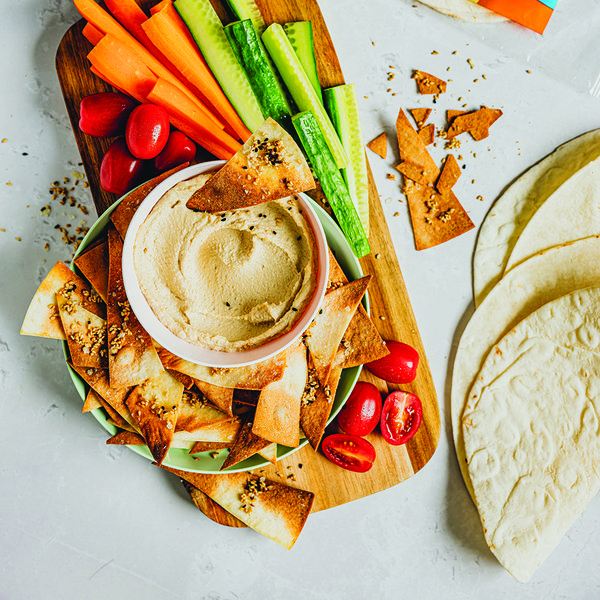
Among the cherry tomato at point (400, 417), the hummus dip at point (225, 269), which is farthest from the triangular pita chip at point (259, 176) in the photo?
the cherry tomato at point (400, 417)

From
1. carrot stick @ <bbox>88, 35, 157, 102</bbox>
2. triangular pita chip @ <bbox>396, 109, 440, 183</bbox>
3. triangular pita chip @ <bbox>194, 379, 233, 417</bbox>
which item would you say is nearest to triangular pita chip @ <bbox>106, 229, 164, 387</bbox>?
triangular pita chip @ <bbox>194, 379, 233, 417</bbox>

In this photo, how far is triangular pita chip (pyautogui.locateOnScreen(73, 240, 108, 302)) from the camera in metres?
1.97

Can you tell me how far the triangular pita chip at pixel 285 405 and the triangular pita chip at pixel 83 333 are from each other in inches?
25.8

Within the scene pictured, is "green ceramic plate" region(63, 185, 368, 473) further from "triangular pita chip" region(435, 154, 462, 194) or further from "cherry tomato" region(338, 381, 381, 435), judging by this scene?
"triangular pita chip" region(435, 154, 462, 194)

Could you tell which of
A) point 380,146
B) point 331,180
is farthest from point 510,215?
point 331,180

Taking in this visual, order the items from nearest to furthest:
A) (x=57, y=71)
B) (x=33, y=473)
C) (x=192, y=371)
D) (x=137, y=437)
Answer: (x=192, y=371)
(x=137, y=437)
(x=57, y=71)
(x=33, y=473)

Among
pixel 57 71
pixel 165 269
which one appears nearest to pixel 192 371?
pixel 165 269

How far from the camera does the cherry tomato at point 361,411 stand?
7.34 ft

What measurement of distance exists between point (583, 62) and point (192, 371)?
254cm

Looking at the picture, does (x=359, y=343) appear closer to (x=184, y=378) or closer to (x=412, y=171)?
(x=184, y=378)

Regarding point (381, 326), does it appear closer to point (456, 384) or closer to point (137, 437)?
point (456, 384)

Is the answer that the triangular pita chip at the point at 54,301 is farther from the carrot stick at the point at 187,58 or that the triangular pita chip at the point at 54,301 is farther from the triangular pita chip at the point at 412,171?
the triangular pita chip at the point at 412,171

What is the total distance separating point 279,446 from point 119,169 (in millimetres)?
1360

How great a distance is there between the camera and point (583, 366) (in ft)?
7.84
